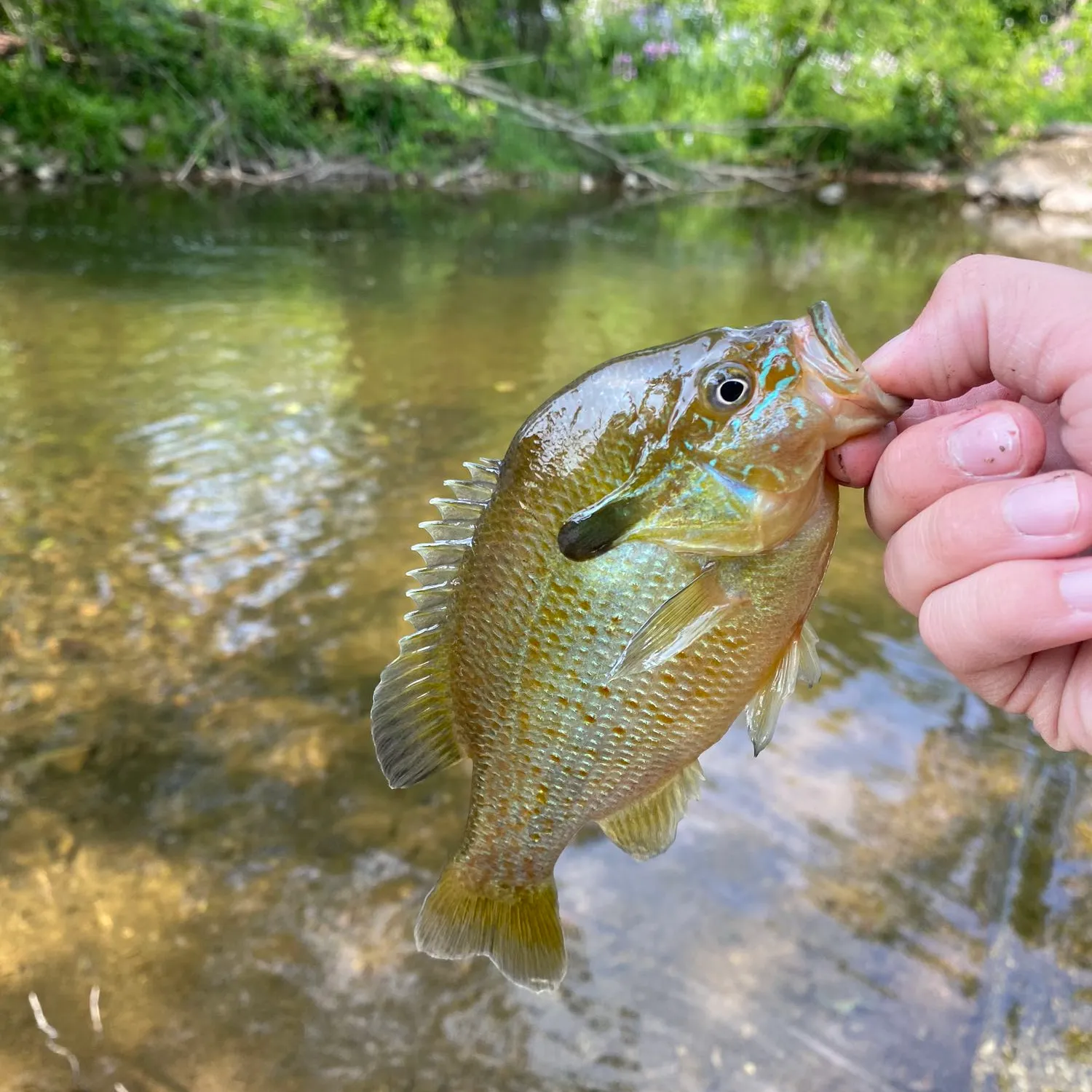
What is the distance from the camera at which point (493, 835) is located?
168 centimetres

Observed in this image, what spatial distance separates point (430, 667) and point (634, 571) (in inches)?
17.7

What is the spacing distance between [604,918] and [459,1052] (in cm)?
67

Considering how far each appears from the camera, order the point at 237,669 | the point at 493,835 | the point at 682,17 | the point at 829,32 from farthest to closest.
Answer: the point at 682,17 → the point at 829,32 → the point at 237,669 → the point at 493,835

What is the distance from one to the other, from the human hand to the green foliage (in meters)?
16.9

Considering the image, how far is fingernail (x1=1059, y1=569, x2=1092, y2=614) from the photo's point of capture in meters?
1.25

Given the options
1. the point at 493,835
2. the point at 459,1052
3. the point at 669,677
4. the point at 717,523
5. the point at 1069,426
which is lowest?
the point at 459,1052

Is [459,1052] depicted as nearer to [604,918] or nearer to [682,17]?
[604,918]

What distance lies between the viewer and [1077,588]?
1.26 m

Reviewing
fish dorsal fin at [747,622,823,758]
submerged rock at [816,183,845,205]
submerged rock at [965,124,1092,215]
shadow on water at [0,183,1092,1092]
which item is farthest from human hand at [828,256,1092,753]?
submerged rock at [965,124,1092,215]

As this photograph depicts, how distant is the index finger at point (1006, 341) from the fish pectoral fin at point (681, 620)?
44 cm

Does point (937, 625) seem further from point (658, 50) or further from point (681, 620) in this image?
point (658, 50)

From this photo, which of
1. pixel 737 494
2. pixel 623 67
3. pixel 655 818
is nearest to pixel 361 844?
pixel 655 818

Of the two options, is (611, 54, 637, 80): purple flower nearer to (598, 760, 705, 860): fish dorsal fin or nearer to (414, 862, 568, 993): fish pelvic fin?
(598, 760, 705, 860): fish dorsal fin

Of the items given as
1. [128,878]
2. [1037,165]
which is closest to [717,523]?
[128,878]
